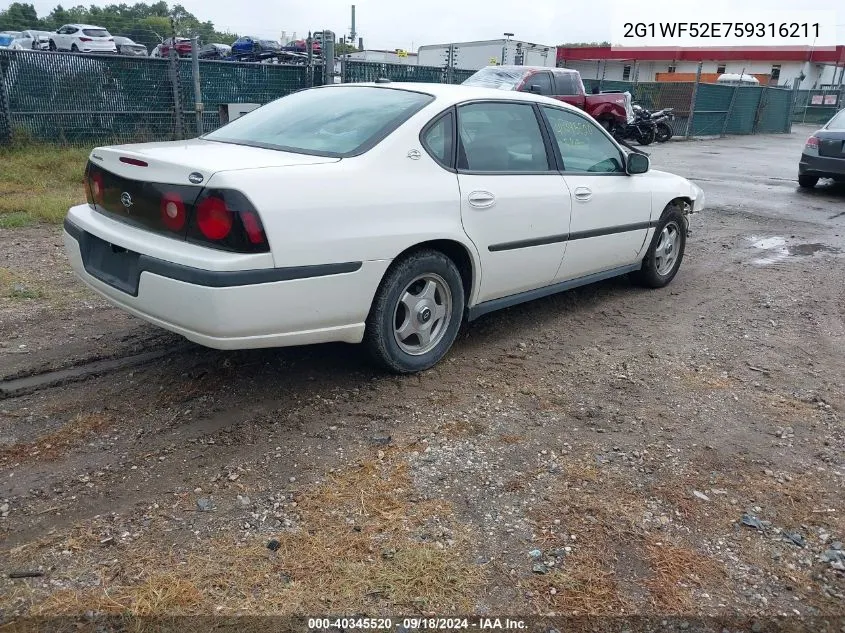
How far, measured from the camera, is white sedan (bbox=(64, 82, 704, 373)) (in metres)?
3.12

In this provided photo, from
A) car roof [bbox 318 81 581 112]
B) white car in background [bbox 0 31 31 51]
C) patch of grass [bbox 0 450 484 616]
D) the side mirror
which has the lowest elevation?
patch of grass [bbox 0 450 484 616]

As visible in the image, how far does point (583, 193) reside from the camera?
15.4 ft

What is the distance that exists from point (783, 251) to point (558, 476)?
5.80m

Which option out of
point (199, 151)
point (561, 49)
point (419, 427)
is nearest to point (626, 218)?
point (419, 427)

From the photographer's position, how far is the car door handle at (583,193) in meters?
4.65

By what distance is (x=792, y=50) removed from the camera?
4619 cm

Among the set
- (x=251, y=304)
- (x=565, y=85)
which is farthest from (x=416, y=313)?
(x=565, y=85)

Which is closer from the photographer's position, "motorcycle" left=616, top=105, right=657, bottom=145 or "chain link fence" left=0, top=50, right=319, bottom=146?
"chain link fence" left=0, top=50, right=319, bottom=146

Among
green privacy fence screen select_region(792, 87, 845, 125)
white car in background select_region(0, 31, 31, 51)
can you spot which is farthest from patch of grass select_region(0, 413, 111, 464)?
green privacy fence screen select_region(792, 87, 845, 125)

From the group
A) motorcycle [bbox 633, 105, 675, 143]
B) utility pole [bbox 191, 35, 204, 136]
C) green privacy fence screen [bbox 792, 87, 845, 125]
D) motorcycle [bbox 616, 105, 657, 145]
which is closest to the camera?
utility pole [bbox 191, 35, 204, 136]

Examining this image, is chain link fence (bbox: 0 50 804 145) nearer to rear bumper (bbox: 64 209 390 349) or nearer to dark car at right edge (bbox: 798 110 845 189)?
dark car at right edge (bbox: 798 110 845 189)

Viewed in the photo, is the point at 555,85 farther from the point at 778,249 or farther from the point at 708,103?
the point at 708,103

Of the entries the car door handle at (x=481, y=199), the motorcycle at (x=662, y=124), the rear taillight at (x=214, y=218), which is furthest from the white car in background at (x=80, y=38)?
the rear taillight at (x=214, y=218)

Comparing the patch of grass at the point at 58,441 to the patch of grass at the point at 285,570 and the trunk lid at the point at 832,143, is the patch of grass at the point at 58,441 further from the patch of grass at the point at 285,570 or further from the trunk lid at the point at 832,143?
the trunk lid at the point at 832,143
